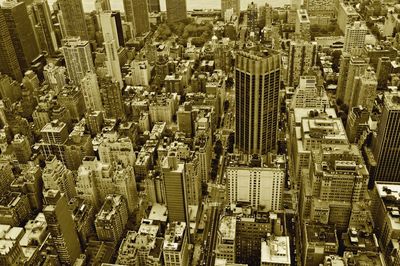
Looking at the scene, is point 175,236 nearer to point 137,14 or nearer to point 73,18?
point 73,18

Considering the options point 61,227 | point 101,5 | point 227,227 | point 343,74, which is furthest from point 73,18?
point 227,227

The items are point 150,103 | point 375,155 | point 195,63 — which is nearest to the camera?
point 375,155

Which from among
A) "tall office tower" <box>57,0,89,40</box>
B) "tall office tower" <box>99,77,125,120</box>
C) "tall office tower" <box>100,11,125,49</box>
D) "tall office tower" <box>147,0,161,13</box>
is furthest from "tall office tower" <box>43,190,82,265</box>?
"tall office tower" <box>147,0,161,13</box>

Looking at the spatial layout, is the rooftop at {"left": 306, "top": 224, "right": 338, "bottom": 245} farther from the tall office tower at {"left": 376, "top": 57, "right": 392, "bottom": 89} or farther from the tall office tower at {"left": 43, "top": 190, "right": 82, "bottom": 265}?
the tall office tower at {"left": 376, "top": 57, "right": 392, "bottom": 89}

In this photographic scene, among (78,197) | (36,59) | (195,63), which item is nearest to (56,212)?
(78,197)

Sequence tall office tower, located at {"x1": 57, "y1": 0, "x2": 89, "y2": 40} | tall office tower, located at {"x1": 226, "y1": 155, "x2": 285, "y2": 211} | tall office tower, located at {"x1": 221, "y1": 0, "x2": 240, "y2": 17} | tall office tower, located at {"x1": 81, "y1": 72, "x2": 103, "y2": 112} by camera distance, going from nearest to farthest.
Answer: tall office tower, located at {"x1": 226, "y1": 155, "x2": 285, "y2": 211} < tall office tower, located at {"x1": 81, "y1": 72, "x2": 103, "y2": 112} < tall office tower, located at {"x1": 57, "y1": 0, "x2": 89, "y2": 40} < tall office tower, located at {"x1": 221, "y1": 0, "x2": 240, "y2": 17}

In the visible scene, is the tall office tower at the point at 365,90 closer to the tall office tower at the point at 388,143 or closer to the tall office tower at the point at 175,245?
the tall office tower at the point at 388,143

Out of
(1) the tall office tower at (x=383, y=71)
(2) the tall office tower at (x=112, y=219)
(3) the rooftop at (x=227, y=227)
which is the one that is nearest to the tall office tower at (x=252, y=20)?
(1) the tall office tower at (x=383, y=71)

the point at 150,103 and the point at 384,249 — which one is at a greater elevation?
the point at 150,103

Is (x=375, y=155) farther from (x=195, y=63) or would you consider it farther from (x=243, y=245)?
(x=195, y=63)
